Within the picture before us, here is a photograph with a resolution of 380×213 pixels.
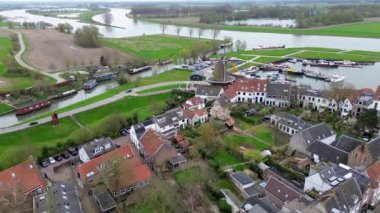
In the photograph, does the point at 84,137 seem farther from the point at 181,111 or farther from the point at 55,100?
the point at 55,100

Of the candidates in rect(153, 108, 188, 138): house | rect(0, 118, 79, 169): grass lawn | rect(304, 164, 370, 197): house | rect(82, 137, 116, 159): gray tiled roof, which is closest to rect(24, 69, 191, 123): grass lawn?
rect(0, 118, 79, 169): grass lawn

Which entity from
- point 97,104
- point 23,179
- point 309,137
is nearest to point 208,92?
point 97,104

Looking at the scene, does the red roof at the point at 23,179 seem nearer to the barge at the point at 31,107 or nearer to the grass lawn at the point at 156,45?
the barge at the point at 31,107

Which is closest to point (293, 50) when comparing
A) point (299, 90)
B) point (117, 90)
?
point (299, 90)

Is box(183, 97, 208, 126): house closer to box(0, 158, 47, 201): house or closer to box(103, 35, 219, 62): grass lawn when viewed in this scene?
box(0, 158, 47, 201): house

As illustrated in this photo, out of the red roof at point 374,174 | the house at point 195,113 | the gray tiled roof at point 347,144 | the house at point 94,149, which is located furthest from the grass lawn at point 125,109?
the red roof at point 374,174

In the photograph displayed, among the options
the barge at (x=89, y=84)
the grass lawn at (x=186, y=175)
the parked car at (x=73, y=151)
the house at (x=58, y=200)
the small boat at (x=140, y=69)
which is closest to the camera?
the house at (x=58, y=200)

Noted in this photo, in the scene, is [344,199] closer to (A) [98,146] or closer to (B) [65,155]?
(A) [98,146]
